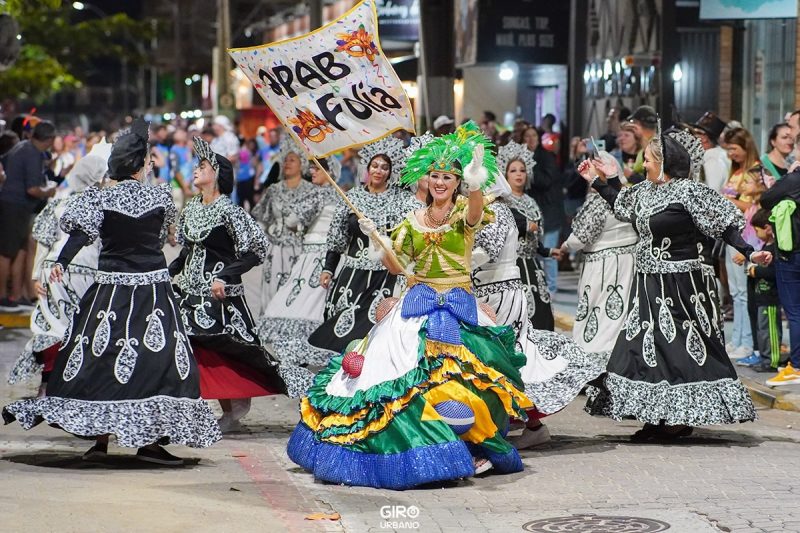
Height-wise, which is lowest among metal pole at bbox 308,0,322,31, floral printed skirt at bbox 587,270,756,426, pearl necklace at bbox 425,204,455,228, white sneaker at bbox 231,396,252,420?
white sneaker at bbox 231,396,252,420

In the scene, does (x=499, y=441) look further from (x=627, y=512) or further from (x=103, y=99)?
(x=103, y=99)

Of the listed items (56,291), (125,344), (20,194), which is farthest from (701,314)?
(20,194)

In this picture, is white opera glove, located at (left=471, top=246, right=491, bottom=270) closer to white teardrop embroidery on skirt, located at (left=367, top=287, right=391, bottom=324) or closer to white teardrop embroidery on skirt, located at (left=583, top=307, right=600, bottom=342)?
white teardrop embroidery on skirt, located at (left=367, top=287, right=391, bottom=324)

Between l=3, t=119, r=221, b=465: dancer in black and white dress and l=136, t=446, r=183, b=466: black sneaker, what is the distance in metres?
0.05

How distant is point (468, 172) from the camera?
8648 millimetres

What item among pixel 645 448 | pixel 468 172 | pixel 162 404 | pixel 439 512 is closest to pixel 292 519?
pixel 439 512

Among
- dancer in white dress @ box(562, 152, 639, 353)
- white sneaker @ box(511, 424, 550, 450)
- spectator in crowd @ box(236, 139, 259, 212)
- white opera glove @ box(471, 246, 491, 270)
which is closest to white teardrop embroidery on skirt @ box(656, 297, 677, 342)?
white sneaker @ box(511, 424, 550, 450)

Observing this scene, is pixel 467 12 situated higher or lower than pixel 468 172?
higher

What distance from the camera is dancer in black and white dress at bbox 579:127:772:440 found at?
1012cm

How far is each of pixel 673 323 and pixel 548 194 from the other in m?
9.32

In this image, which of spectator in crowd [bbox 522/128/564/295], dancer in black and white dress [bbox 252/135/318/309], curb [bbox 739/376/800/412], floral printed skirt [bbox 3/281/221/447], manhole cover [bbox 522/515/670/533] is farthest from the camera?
spectator in crowd [bbox 522/128/564/295]

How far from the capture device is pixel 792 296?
12.9 m

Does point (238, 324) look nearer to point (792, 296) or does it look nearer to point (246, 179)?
point (792, 296)

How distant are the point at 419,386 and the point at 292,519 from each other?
1217mm
